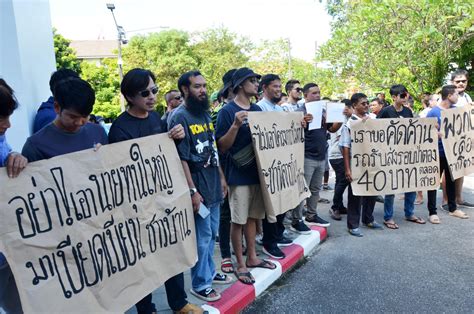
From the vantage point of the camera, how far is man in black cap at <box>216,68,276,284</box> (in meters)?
3.61

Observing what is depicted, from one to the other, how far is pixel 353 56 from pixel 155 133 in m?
8.15

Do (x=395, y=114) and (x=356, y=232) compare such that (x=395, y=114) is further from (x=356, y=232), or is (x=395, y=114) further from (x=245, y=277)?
(x=245, y=277)

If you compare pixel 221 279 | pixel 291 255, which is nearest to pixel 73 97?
pixel 221 279

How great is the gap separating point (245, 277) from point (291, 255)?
862 mm

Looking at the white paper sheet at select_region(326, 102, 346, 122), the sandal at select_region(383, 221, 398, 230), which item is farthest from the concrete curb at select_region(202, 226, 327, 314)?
the white paper sheet at select_region(326, 102, 346, 122)

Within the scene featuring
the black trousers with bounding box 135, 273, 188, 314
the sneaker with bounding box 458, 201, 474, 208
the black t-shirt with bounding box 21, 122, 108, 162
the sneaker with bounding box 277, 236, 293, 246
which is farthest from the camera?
the sneaker with bounding box 458, 201, 474, 208

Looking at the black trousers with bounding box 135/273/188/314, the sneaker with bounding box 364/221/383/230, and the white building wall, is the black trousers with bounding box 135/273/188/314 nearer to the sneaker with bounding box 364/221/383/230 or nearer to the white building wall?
the white building wall

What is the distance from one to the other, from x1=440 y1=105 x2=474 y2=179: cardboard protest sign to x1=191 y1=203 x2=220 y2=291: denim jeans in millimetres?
3971

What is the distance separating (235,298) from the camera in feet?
11.1

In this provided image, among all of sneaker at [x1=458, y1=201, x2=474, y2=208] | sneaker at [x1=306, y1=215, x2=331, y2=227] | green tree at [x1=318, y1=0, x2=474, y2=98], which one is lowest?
sneaker at [x1=458, y1=201, x2=474, y2=208]

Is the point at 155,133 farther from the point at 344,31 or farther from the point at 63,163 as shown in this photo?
the point at 344,31

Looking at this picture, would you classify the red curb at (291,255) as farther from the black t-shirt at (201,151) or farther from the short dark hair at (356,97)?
the short dark hair at (356,97)

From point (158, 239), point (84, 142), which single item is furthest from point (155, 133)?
point (158, 239)

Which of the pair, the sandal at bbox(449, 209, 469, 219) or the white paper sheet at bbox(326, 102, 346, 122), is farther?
the sandal at bbox(449, 209, 469, 219)
